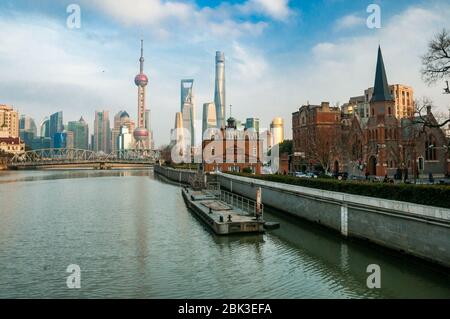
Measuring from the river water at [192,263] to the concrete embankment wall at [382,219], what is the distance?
797mm

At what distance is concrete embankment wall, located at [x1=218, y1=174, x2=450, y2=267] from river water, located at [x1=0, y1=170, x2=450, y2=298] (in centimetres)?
80

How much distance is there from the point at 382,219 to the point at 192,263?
12.5 metres

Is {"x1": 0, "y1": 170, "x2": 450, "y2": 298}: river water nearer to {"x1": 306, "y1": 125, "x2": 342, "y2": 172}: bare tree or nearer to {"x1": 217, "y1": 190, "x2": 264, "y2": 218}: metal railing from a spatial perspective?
{"x1": 217, "y1": 190, "x2": 264, "y2": 218}: metal railing

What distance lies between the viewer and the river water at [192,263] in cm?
1967

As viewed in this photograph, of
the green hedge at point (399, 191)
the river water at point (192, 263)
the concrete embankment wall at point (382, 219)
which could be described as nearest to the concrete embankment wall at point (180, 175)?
the river water at point (192, 263)

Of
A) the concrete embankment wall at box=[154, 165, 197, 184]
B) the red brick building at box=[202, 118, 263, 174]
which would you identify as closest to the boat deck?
the concrete embankment wall at box=[154, 165, 197, 184]

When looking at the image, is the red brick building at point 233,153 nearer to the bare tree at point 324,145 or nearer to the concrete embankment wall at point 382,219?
the bare tree at point 324,145

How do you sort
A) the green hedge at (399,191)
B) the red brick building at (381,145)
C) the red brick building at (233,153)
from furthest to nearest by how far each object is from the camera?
1. the red brick building at (233,153)
2. the red brick building at (381,145)
3. the green hedge at (399,191)

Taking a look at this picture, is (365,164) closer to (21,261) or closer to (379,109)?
(379,109)

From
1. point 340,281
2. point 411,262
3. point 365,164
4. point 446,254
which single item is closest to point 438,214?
point 446,254

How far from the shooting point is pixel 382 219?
25453 mm

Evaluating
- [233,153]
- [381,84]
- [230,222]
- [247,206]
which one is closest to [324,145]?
[381,84]

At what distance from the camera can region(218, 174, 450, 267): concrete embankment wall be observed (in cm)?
2081
